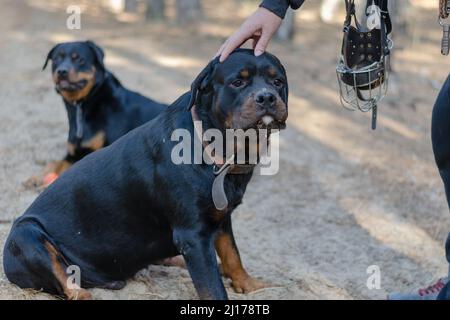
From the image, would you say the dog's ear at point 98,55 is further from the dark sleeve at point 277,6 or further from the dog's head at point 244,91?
the dark sleeve at point 277,6

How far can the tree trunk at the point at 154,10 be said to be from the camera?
14.1m

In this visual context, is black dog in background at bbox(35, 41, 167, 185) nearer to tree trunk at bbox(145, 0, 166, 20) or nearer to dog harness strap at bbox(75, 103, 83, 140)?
dog harness strap at bbox(75, 103, 83, 140)

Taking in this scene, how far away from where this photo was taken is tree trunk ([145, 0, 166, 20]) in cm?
1413

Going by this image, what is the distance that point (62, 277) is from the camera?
418 centimetres

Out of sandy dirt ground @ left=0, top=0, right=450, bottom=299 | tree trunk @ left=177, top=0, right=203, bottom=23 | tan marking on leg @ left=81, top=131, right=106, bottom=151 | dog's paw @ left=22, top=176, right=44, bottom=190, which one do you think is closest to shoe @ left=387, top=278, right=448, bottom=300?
sandy dirt ground @ left=0, top=0, right=450, bottom=299

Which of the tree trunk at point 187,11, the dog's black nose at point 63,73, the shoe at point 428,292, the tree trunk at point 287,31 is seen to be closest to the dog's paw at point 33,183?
the dog's black nose at point 63,73

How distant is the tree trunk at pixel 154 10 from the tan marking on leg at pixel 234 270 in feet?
33.2

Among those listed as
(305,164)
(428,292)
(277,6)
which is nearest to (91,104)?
(305,164)

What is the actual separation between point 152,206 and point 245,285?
914 millimetres

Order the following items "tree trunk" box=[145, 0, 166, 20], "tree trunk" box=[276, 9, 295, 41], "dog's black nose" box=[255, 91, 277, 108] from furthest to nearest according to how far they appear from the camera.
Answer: "tree trunk" box=[145, 0, 166, 20] < "tree trunk" box=[276, 9, 295, 41] < "dog's black nose" box=[255, 91, 277, 108]

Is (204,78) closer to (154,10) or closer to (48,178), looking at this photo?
(48,178)

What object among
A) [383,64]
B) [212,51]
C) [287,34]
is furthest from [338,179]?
[287,34]

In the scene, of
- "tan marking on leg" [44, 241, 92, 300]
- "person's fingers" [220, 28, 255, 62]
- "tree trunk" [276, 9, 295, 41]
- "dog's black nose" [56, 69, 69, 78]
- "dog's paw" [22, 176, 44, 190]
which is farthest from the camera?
"tree trunk" [276, 9, 295, 41]

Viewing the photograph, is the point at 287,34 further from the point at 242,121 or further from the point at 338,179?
the point at 242,121
